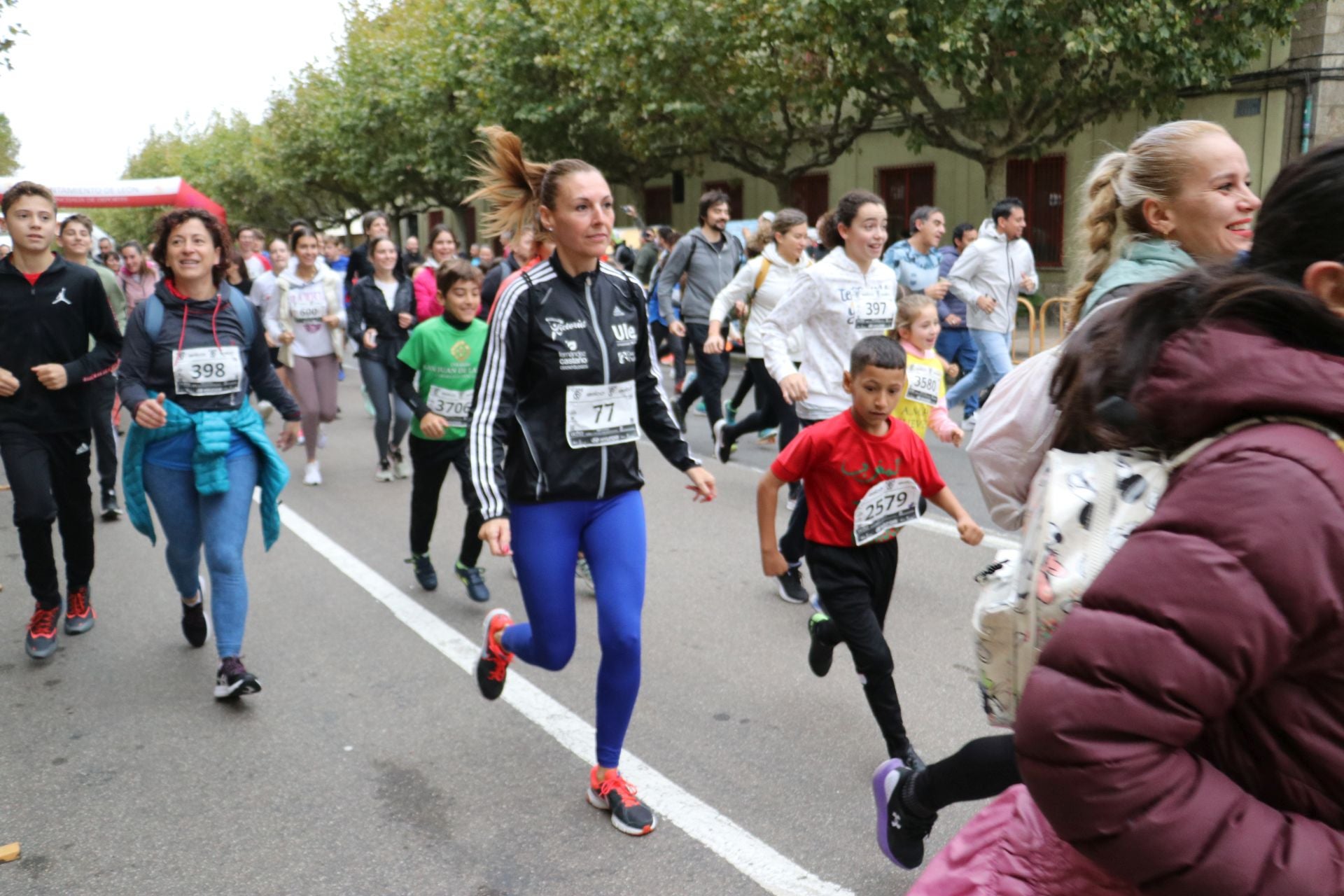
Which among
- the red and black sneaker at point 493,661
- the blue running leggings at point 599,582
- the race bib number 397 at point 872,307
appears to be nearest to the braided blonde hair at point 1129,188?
the blue running leggings at point 599,582

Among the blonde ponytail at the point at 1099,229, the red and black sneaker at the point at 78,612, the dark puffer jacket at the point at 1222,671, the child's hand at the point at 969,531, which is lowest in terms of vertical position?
the red and black sneaker at the point at 78,612

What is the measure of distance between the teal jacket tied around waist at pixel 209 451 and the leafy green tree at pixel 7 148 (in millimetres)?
56887

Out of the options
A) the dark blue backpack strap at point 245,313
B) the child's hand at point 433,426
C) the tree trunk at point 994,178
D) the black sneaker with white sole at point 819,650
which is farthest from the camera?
the tree trunk at point 994,178

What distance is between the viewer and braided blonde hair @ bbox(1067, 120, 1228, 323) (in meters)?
2.50

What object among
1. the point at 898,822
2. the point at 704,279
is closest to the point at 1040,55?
the point at 704,279

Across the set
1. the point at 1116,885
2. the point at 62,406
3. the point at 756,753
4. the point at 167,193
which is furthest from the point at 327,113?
the point at 1116,885

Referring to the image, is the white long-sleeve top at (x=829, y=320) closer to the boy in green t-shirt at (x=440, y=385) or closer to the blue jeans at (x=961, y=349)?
the boy in green t-shirt at (x=440, y=385)

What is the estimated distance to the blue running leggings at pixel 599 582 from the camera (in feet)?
11.6

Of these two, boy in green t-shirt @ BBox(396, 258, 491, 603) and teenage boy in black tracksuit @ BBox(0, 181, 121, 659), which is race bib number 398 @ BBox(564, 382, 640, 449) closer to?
boy in green t-shirt @ BBox(396, 258, 491, 603)

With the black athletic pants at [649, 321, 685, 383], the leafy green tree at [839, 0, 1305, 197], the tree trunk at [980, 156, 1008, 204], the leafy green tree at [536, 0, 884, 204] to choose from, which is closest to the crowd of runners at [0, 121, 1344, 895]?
the black athletic pants at [649, 321, 685, 383]

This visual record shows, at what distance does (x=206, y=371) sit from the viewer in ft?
15.5

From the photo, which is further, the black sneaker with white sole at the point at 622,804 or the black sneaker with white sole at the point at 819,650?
the black sneaker with white sole at the point at 819,650

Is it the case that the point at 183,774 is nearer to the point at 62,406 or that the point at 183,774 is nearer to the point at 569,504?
the point at 569,504

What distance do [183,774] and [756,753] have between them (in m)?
1.96
